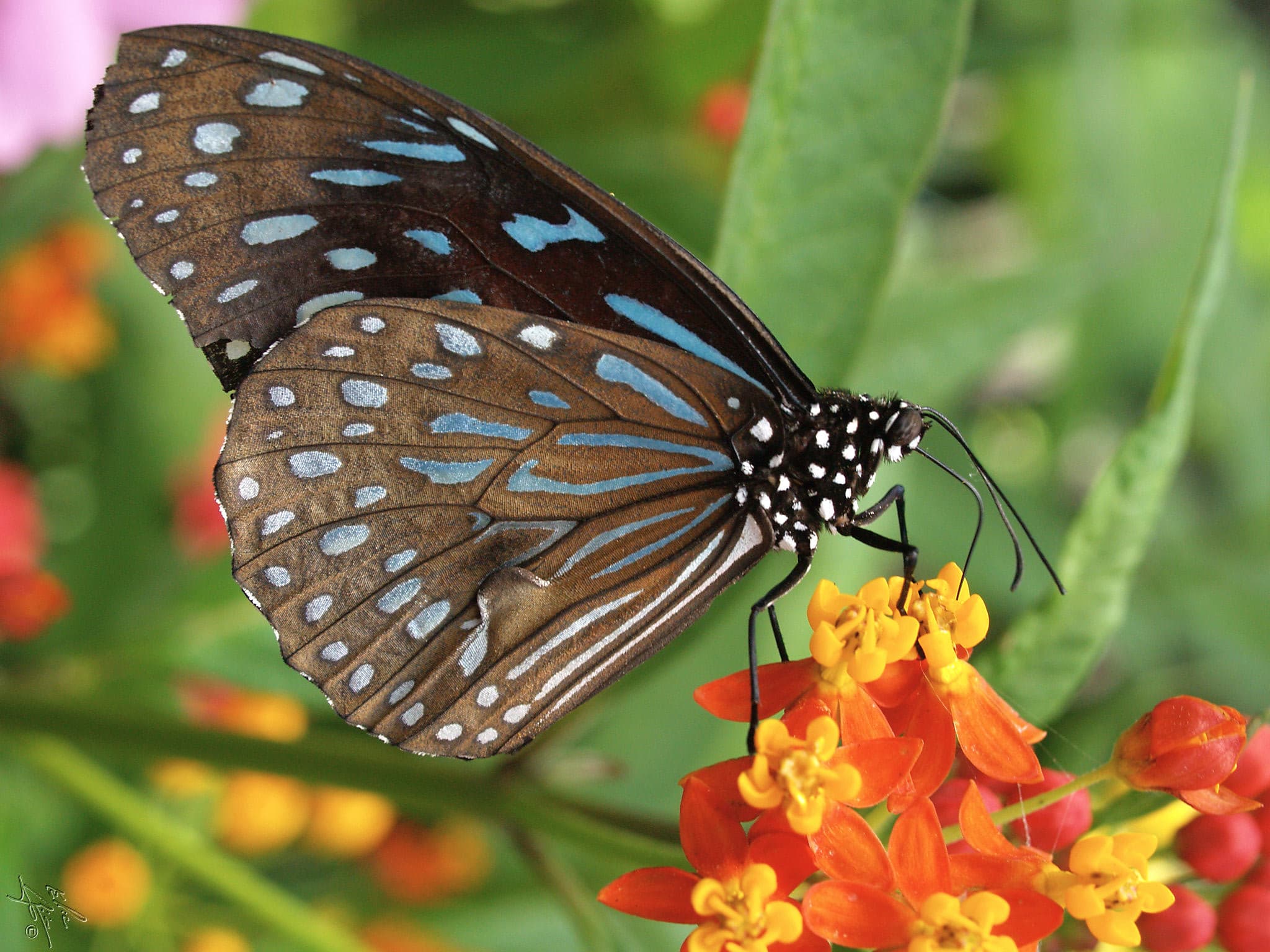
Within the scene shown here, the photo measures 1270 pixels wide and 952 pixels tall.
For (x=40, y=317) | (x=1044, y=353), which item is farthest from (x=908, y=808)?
(x=1044, y=353)

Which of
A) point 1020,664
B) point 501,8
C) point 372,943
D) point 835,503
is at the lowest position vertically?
point 372,943

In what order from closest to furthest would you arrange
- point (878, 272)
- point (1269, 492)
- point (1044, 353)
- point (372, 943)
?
1. point (878, 272)
2. point (372, 943)
3. point (1269, 492)
4. point (1044, 353)

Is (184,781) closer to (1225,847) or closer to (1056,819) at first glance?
(1056,819)

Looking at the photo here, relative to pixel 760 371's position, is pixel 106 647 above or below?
below

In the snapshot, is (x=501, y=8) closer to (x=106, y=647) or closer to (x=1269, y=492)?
(x=106, y=647)

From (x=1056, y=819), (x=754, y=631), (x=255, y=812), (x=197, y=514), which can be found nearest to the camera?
(x=1056, y=819)

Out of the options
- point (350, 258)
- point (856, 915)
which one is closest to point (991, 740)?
point (856, 915)
